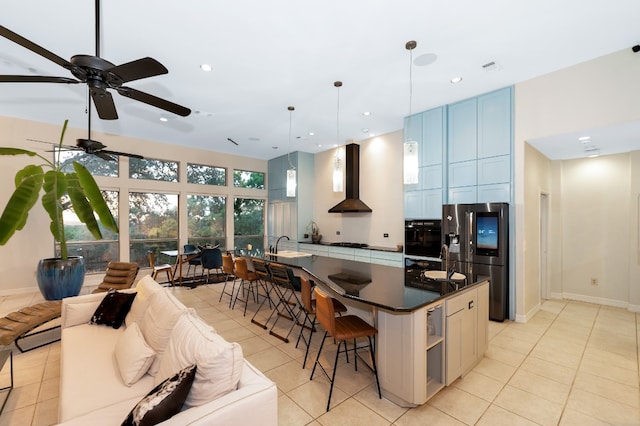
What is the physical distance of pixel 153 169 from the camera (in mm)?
6812

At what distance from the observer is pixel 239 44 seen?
3.07 meters

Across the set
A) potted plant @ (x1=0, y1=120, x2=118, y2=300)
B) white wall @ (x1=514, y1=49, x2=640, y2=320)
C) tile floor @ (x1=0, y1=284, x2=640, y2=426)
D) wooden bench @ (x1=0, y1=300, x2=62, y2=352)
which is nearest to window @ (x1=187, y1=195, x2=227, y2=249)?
potted plant @ (x1=0, y1=120, x2=118, y2=300)

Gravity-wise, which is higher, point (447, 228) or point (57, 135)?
point (57, 135)

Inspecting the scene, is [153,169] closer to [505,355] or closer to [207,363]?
[207,363]

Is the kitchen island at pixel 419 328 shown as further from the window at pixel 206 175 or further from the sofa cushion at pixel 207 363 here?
the window at pixel 206 175

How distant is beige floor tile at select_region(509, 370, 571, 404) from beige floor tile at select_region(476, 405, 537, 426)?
1.47 ft

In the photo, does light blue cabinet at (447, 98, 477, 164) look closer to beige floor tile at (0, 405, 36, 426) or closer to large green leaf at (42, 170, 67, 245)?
beige floor tile at (0, 405, 36, 426)

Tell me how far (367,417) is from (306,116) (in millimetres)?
4604

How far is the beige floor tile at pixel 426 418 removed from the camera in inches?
79.3

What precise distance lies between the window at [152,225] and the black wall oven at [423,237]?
5.71m

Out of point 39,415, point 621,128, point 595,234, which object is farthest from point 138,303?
point 595,234

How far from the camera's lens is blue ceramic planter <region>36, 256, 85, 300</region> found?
441 centimetres

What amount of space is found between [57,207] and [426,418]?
17.4 ft

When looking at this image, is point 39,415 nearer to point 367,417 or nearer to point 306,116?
point 367,417
